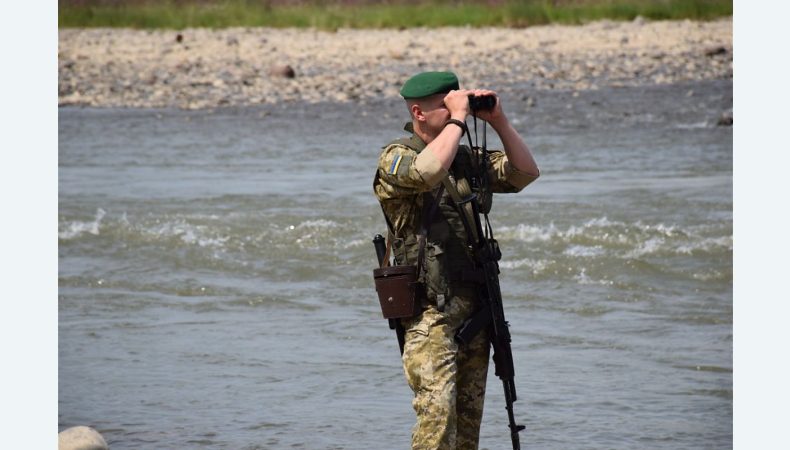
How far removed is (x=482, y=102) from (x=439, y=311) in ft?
2.17

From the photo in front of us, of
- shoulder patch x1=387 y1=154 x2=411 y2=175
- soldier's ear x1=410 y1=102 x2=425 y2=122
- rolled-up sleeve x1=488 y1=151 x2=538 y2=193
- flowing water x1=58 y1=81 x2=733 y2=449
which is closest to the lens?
shoulder patch x1=387 y1=154 x2=411 y2=175

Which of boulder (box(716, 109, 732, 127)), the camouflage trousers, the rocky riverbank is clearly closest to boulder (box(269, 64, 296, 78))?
the rocky riverbank

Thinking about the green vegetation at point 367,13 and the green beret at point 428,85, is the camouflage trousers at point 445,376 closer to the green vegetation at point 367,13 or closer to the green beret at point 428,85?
the green beret at point 428,85

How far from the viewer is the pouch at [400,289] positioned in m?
4.46

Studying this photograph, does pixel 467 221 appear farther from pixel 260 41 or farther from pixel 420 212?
pixel 260 41

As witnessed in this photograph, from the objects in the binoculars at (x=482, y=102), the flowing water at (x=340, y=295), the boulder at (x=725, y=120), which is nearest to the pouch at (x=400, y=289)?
the binoculars at (x=482, y=102)

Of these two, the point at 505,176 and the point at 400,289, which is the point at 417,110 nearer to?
the point at 505,176

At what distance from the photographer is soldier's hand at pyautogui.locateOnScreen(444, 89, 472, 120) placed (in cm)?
435

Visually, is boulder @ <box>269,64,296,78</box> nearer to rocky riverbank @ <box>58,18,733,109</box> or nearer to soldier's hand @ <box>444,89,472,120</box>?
rocky riverbank @ <box>58,18,733,109</box>

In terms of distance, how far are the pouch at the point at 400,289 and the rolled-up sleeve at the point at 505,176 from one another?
421 mm

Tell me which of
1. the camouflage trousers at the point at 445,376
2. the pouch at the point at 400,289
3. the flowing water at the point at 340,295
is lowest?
the flowing water at the point at 340,295

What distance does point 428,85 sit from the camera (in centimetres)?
442

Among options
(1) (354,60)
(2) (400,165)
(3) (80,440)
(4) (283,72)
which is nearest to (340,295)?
(3) (80,440)

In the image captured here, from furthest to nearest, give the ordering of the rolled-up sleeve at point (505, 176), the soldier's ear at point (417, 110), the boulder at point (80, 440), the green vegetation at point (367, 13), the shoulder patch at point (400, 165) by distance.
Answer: the green vegetation at point (367, 13), the boulder at point (80, 440), the rolled-up sleeve at point (505, 176), the soldier's ear at point (417, 110), the shoulder patch at point (400, 165)
